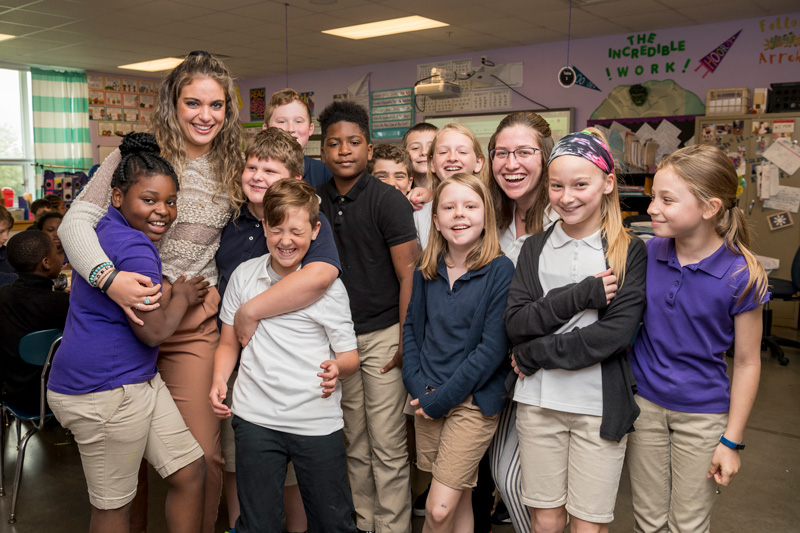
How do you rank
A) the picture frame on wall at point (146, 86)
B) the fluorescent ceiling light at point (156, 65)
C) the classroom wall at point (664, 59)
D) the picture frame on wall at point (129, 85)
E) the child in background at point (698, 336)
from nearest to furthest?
the child in background at point (698, 336), the classroom wall at point (664, 59), the fluorescent ceiling light at point (156, 65), the picture frame on wall at point (129, 85), the picture frame on wall at point (146, 86)

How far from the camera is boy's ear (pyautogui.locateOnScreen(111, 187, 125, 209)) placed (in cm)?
170

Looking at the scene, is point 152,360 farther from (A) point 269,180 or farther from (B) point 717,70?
(B) point 717,70

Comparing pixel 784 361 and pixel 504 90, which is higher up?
pixel 504 90

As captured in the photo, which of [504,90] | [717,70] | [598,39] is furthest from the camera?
[504,90]

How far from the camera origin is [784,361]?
4.95m

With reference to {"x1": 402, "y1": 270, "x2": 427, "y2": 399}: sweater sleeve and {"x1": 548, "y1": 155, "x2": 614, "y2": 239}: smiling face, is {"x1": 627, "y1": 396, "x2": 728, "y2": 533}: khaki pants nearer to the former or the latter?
{"x1": 548, "y1": 155, "x2": 614, "y2": 239}: smiling face

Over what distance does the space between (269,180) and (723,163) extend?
131 cm

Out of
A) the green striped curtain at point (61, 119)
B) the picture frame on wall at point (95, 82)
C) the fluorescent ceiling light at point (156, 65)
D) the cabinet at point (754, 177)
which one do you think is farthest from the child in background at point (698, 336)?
the picture frame on wall at point (95, 82)

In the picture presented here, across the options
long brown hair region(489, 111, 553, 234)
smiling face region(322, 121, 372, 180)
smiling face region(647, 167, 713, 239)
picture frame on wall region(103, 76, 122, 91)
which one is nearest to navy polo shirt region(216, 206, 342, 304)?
smiling face region(322, 121, 372, 180)

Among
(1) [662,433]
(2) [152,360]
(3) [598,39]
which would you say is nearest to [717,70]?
(3) [598,39]

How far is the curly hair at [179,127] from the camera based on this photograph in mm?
1960

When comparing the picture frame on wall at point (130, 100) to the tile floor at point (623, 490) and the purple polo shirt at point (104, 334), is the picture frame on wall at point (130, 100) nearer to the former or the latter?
the tile floor at point (623, 490)

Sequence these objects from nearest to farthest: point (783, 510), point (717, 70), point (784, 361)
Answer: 1. point (783, 510)
2. point (784, 361)
3. point (717, 70)

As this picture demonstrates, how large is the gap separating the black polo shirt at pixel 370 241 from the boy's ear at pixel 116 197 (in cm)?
72
